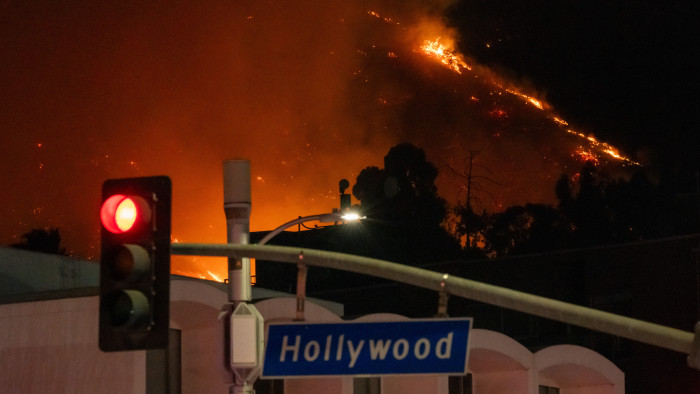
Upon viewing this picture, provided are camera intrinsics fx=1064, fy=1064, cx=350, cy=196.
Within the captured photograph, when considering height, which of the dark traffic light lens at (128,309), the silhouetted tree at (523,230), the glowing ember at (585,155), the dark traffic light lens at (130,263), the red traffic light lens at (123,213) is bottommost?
the dark traffic light lens at (128,309)

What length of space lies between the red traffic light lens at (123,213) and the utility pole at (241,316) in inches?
134

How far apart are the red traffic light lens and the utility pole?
11.1 ft

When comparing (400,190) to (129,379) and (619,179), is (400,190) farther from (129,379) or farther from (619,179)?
(129,379)

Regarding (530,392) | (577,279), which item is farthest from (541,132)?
(530,392)

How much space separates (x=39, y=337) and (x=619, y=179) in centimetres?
6704

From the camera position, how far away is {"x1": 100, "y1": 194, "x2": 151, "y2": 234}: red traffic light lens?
819 cm

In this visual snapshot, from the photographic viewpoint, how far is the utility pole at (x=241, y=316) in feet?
38.3

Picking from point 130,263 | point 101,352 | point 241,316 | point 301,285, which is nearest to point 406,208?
point 101,352

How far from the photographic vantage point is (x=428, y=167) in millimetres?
78688

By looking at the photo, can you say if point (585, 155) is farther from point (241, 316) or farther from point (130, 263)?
point (130, 263)

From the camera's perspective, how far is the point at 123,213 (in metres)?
8.22

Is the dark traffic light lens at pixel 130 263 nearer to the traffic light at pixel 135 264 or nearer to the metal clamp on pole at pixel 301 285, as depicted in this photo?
the traffic light at pixel 135 264

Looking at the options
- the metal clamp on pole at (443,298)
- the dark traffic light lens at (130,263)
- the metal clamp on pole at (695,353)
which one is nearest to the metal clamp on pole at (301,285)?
the metal clamp on pole at (443,298)

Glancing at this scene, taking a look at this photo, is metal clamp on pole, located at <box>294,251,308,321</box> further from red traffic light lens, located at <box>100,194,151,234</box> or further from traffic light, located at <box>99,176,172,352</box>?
A: red traffic light lens, located at <box>100,194,151,234</box>
